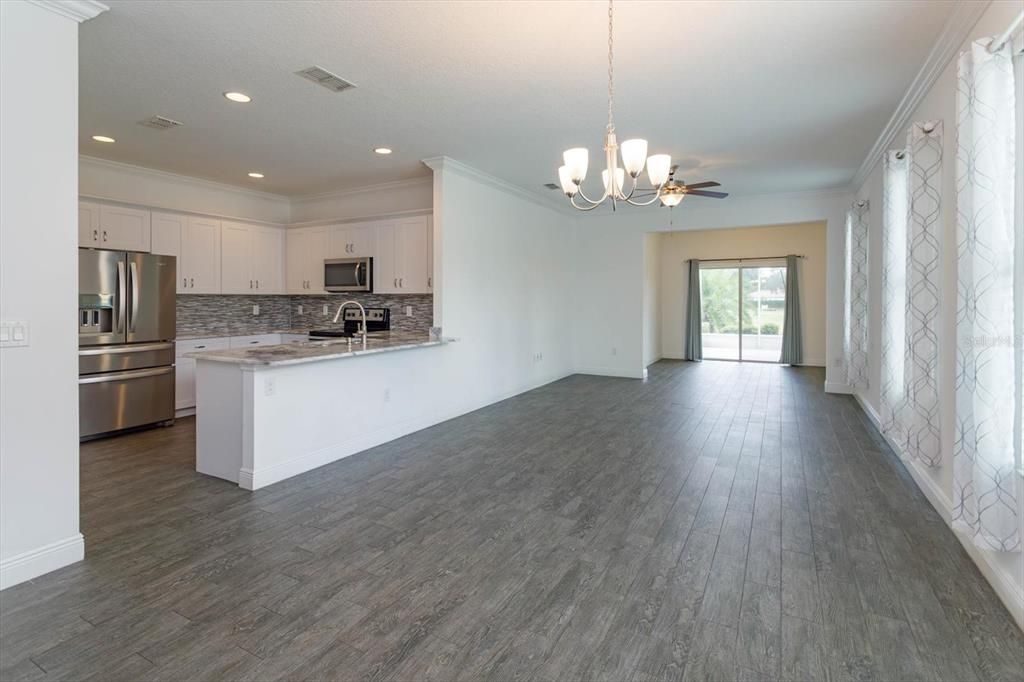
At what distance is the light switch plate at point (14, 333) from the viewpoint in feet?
7.68

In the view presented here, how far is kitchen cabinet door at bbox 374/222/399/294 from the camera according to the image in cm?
612

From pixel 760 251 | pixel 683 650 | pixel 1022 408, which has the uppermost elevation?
pixel 760 251

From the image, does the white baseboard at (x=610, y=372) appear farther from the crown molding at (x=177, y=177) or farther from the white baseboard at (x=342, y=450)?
the crown molding at (x=177, y=177)

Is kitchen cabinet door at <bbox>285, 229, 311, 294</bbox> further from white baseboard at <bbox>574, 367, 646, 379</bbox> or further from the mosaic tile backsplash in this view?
white baseboard at <bbox>574, 367, 646, 379</bbox>

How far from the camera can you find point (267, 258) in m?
6.83

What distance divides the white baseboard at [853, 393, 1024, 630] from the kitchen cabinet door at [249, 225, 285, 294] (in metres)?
6.94

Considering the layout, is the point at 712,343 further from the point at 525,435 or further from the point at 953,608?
the point at 953,608

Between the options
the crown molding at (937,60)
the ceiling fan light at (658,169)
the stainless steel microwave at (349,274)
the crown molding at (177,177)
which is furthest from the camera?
the stainless steel microwave at (349,274)

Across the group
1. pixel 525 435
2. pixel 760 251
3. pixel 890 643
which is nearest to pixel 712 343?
pixel 760 251

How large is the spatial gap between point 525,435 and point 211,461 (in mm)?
2626

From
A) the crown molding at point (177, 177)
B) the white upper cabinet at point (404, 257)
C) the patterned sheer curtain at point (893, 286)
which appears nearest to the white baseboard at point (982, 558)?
the patterned sheer curtain at point (893, 286)

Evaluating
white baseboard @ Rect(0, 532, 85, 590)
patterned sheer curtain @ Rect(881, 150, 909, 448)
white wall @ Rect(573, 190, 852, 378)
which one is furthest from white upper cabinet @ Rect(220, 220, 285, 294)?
patterned sheer curtain @ Rect(881, 150, 909, 448)

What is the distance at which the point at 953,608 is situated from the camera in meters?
2.22

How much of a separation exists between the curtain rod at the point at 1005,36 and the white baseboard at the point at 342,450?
453cm
